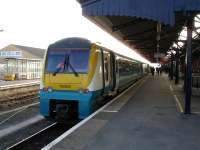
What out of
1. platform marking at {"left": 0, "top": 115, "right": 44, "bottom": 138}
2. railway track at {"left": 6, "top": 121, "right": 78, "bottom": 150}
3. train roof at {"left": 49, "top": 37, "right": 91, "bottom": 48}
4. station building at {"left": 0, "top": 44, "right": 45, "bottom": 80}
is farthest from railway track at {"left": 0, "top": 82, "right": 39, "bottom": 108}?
station building at {"left": 0, "top": 44, "right": 45, "bottom": 80}

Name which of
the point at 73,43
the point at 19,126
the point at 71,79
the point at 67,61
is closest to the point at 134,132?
the point at 71,79

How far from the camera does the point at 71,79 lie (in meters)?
12.3

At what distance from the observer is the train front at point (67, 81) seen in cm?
1203

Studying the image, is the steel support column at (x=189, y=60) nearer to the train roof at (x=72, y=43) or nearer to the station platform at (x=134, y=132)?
the station platform at (x=134, y=132)

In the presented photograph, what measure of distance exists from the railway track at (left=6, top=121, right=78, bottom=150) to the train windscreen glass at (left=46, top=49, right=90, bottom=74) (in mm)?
1802

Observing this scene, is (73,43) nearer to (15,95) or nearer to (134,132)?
(134,132)

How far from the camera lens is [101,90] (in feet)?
43.9

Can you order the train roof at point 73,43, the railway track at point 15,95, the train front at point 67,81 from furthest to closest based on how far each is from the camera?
1. the railway track at point 15,95
2. the train roof at point 73,43
3. the train front at point 67,81

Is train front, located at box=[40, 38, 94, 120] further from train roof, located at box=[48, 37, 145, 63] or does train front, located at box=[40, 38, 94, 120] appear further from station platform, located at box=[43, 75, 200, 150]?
station platform, located at box=[43, 75, 200, 150]

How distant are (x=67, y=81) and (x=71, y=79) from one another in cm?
15

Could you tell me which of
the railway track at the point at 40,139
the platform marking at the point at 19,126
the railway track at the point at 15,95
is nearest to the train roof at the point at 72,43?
the railway track at the point at 40,139

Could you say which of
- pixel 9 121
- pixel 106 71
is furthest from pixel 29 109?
pixel 106 71

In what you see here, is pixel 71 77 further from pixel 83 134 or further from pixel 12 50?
pixel 12 50

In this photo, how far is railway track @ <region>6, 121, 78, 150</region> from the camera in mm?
10133
